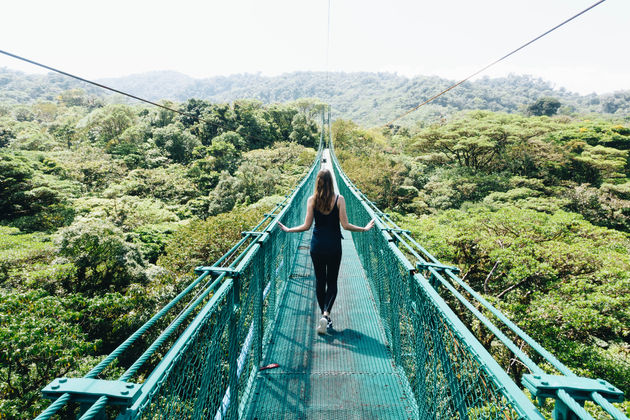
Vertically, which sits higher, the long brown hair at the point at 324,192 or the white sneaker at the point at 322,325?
the long brown hair at the point at 324,192

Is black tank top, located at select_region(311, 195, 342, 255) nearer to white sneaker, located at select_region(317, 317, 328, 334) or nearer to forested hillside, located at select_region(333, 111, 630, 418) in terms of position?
white sneaker, located at select_region(317, 317, 328, 334)

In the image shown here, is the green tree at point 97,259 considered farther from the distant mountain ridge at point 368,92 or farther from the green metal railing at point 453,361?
the distant mountain ridge at point 368,92

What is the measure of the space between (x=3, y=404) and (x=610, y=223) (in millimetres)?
19445

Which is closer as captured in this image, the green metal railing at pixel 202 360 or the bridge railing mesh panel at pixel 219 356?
the green metal railing at pixel 202 360

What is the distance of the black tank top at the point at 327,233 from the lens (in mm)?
2381

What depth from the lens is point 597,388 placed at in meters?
0.79

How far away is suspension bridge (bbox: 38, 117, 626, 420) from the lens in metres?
0.82

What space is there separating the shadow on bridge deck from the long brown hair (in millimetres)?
1103

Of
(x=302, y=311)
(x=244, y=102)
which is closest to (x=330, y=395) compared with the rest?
(x=302, y=311)

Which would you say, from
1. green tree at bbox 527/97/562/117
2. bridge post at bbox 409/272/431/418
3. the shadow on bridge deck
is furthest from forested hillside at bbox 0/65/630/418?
green tree at bbox 527/97/562/117

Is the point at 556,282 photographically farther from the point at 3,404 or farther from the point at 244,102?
the point at 244,102

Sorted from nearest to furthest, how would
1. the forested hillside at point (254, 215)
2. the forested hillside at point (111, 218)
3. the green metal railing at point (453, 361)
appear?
the green metal railing at point (453, 361) < the forested hillside at point (111, 218) < the forested hillside at point (254, 215)

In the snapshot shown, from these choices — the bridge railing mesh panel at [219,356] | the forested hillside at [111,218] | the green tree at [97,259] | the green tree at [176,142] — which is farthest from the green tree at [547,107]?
the bridge railing mesh panel at [219,356]

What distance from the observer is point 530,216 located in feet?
28.1
